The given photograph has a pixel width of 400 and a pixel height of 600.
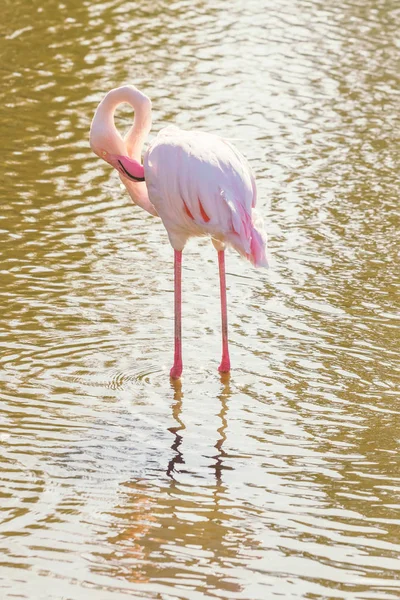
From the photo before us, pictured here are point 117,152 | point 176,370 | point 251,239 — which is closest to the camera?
point 251,239

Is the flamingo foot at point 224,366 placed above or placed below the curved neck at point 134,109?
below

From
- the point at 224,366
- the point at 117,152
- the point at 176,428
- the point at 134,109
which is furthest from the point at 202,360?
the point at 134,109

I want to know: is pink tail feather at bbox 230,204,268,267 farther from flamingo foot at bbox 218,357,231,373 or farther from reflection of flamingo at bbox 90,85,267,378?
flamingo foot at bbox 218,357,231,373

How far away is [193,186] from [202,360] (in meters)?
1.19

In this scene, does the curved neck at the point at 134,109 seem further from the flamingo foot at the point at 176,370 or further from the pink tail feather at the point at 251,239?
the flamingo foot at the point at 176,370

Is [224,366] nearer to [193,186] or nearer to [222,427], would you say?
[222,427]

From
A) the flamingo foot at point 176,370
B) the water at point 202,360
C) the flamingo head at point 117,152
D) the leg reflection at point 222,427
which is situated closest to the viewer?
the water at point 202,360

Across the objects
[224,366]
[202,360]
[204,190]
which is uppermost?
[204,190]

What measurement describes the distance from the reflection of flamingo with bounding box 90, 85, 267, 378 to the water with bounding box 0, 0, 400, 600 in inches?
25.3

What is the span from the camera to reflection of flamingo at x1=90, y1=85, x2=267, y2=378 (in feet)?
22.4

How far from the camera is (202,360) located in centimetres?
746

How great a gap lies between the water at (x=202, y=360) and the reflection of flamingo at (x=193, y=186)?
64 cm

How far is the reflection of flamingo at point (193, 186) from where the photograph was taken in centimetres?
682

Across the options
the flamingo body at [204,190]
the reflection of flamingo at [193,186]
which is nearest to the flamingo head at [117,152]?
the reflection of flamingo at [193,186]
